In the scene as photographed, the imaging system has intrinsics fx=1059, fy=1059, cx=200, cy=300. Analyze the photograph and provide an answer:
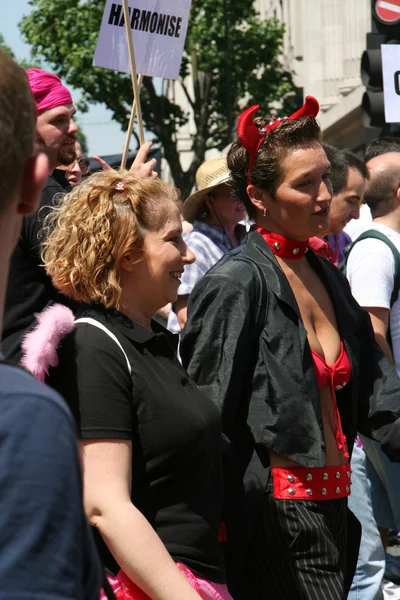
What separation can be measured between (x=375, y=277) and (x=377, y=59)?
463 centimetres

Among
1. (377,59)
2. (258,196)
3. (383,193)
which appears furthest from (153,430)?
(377,59)

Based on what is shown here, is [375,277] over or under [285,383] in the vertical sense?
under

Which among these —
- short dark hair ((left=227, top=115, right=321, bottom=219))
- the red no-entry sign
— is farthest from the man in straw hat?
the red no-entry sign

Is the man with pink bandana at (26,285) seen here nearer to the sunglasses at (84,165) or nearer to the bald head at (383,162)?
the sunglasses at (84,165)

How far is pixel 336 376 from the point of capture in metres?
3.44

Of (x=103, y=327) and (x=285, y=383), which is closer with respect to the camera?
(x=103, y=327)

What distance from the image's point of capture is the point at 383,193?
536 centimetres

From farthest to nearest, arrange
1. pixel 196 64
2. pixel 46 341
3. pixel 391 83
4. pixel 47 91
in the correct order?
pixel 196 64, pixel 391 83, pixel 47 91, pixel 46 341

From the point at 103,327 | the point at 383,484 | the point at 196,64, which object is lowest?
the point at 196,64

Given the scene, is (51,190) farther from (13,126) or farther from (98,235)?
(13,126)

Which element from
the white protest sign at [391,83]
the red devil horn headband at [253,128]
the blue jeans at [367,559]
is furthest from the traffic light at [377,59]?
the red devil horn headband at [253,128]

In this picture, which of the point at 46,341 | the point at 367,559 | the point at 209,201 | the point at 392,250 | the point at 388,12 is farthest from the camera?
Answer: the point at 388,12

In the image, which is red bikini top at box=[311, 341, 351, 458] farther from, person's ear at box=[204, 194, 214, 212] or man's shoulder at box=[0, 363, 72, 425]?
person's ear at box=[204, 194, 214, 212]

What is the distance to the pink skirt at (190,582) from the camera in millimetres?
2520
